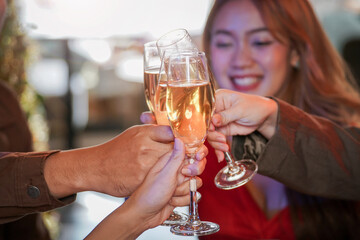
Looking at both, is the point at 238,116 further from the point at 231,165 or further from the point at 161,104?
the point at 161,104

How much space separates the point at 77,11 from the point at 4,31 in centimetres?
239

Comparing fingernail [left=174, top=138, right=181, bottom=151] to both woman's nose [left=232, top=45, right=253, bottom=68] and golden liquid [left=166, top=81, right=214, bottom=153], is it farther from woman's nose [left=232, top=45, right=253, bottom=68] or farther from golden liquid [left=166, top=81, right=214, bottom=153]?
woman's nose [left=232, top=45, right=253, bottom=68]

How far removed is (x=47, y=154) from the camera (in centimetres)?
142

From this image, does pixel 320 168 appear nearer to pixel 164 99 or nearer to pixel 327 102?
pixel 327 102

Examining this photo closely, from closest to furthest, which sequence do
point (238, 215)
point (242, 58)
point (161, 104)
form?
point (161, 104), point (238, 215), point (242, 58)

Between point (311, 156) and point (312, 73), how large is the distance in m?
0.67

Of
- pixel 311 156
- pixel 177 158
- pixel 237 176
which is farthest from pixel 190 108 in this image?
pixel 311 156

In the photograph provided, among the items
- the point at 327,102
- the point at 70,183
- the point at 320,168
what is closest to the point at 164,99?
the point at 70,183

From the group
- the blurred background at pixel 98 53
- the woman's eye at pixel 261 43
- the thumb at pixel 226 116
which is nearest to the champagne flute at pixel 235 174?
the thumb at pixel 226 116

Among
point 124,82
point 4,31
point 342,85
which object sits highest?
point 4,31

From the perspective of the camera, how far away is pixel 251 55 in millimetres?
2234

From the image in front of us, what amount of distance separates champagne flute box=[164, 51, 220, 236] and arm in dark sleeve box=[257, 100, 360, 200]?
1.59ft

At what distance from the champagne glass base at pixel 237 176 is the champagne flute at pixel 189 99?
20 centimetres

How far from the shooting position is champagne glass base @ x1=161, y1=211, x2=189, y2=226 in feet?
4.52
